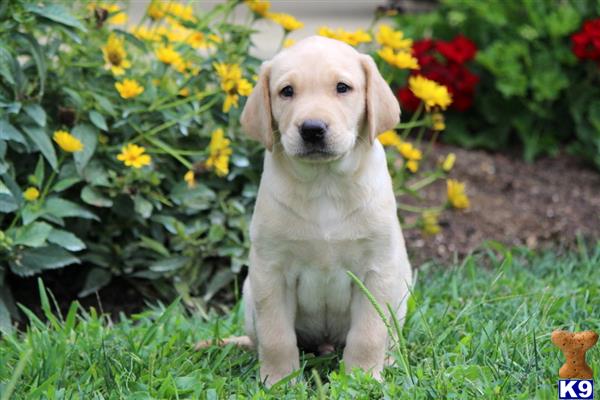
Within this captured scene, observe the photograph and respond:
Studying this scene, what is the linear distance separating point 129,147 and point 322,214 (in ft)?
4.34

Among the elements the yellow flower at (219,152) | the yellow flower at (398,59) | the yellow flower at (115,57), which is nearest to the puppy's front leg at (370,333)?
the yellow flower at (219,152)

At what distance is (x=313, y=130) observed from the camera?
332cm

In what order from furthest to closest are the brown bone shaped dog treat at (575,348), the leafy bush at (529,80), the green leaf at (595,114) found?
the leafy bush at (529,80)
the green leaf at (595,114)
the brown bone shaped dog treat at (575,348)

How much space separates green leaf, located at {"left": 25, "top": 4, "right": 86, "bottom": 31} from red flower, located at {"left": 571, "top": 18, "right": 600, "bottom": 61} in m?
3.61

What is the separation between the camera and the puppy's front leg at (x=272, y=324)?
3.60 m

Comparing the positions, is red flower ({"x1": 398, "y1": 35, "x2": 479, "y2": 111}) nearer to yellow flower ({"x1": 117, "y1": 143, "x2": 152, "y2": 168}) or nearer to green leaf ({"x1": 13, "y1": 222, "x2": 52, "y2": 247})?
yellow flower ({"x1": 117, "y1": 143, "x2": 152, "y2": 168})

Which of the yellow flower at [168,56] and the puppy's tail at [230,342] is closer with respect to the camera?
the puppy's tail at [230,342]

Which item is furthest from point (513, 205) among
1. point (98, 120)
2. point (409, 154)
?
point (98, 120)

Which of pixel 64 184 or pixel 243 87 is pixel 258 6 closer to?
pixel 243 87

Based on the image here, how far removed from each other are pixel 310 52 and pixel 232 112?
1451 millimetres

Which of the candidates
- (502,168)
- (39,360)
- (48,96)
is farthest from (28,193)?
(502,168)

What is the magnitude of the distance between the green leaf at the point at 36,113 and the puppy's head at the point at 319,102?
3.89 feet

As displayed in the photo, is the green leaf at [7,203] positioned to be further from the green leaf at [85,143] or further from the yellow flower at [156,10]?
the yellow flower at [156,10]

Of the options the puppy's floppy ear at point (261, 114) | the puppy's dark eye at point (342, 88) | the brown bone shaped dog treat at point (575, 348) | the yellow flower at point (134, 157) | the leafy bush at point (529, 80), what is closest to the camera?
the brown bone shaped dog treat at point (575, 348)
